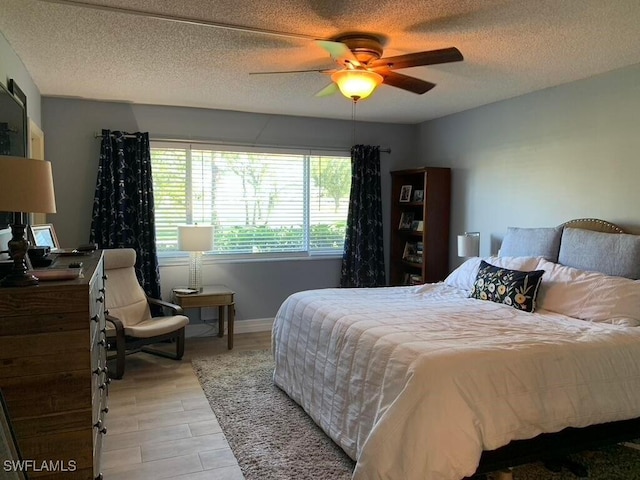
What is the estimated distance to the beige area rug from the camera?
2557 millimetres

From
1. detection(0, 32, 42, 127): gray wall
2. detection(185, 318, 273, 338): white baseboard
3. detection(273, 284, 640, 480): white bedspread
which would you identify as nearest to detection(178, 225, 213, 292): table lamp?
detection(185, 318, 273, 338): white baseboard

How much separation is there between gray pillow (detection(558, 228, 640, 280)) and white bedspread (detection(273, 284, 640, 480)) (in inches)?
23.2

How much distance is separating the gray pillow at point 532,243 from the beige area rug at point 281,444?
59.7 inches

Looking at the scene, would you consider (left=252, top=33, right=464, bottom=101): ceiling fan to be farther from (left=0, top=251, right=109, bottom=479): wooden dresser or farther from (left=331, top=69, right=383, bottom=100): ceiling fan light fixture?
(left=0, top=251, right=109, bottom=479): wooden dresser

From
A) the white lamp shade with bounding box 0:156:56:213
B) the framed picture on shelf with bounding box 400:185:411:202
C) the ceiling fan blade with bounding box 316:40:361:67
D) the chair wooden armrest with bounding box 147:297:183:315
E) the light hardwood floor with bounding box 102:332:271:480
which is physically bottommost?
the light hardwood floor with bounding box 102:332:271:480

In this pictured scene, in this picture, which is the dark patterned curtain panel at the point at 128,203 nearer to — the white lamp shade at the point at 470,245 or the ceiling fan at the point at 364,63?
the ceiling fan at the point at 364,63

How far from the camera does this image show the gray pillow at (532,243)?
3.85 meters

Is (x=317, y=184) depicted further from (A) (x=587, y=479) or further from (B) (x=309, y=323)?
(A) (x=587, y=479)

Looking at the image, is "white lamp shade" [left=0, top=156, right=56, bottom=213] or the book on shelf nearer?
"white lamp shade" [left=0, top=156, right=56, bottom=213]

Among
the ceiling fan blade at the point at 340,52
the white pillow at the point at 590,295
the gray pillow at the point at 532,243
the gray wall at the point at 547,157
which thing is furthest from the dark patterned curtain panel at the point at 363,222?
the ceiling fan blade at the point at 340,52

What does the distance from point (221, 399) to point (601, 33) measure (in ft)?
11.2

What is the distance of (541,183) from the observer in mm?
4293

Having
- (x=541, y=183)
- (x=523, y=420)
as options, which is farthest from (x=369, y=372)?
(x=541, y=183)
